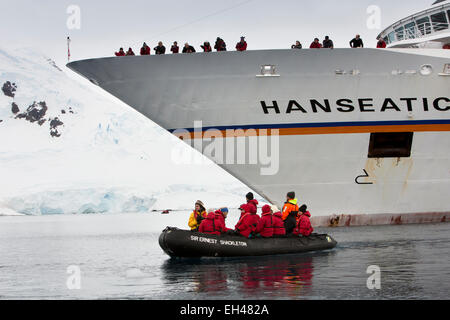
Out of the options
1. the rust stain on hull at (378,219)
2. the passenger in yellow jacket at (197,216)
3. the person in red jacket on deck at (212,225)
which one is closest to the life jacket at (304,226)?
the person in red jacket on deck at (212,225)

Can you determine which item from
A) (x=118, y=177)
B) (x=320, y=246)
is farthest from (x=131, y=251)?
(x=118, y=177)

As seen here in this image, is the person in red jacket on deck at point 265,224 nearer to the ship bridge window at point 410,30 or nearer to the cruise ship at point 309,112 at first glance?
the cruise ship at point 309,112

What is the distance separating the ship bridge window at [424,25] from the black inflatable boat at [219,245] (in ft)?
38.5

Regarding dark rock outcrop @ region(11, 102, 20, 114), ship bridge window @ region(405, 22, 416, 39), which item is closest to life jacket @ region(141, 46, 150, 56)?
ship bridge window @ region(405, 22, 416, 39)

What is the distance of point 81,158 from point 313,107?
10674 centimetres

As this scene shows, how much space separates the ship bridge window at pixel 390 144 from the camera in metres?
21.8

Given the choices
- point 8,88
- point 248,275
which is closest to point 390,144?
point 248,275

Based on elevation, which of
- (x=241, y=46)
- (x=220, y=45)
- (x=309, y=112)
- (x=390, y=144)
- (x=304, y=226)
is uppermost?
(x=220, y=45)

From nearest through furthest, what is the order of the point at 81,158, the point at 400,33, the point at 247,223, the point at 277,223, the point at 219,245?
the point at 219,245, the point at 247,223, the point at 277,223, the point at 400,33, the point at 81,158

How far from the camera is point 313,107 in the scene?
A: 21.5 meters

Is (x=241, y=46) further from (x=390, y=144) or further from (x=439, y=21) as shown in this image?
(x=439, y=21)

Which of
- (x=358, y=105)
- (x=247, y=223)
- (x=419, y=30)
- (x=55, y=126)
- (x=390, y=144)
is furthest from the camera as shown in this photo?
(x=55, y=126)

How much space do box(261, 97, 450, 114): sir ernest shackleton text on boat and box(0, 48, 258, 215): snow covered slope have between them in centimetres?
6595
